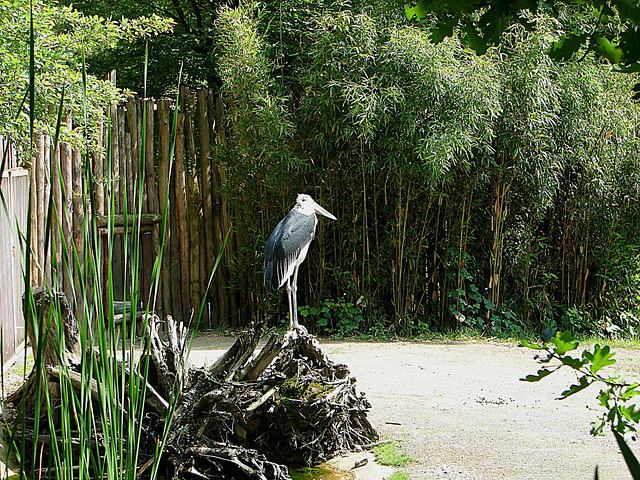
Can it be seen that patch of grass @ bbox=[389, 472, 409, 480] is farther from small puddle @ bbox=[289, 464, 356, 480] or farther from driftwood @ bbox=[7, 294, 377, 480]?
driftwood @ bbox=[7, 294, 377, 480]

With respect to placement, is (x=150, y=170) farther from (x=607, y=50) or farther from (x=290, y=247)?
(x=607, y=50)

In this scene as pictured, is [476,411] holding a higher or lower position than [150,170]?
lower

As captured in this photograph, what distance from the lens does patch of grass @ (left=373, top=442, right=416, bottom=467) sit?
3.55 metres

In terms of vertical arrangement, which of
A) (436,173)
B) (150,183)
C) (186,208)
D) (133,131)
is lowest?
(186,208)

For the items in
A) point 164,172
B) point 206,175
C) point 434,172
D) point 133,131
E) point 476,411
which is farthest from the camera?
point 206,175

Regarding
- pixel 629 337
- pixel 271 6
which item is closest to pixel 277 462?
pixel 629 337

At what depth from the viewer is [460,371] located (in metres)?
5.50

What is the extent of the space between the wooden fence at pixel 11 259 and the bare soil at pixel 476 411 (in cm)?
138

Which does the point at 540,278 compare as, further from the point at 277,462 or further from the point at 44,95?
the point at 44,95

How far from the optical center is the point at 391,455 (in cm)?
365

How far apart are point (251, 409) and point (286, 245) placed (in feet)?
7.43

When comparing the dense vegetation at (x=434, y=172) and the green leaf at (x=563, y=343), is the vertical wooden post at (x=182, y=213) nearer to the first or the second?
the dense vegetation at (x=434, y=172)

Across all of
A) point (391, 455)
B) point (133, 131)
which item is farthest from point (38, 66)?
point (133, 131)

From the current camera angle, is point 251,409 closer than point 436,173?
Yes
